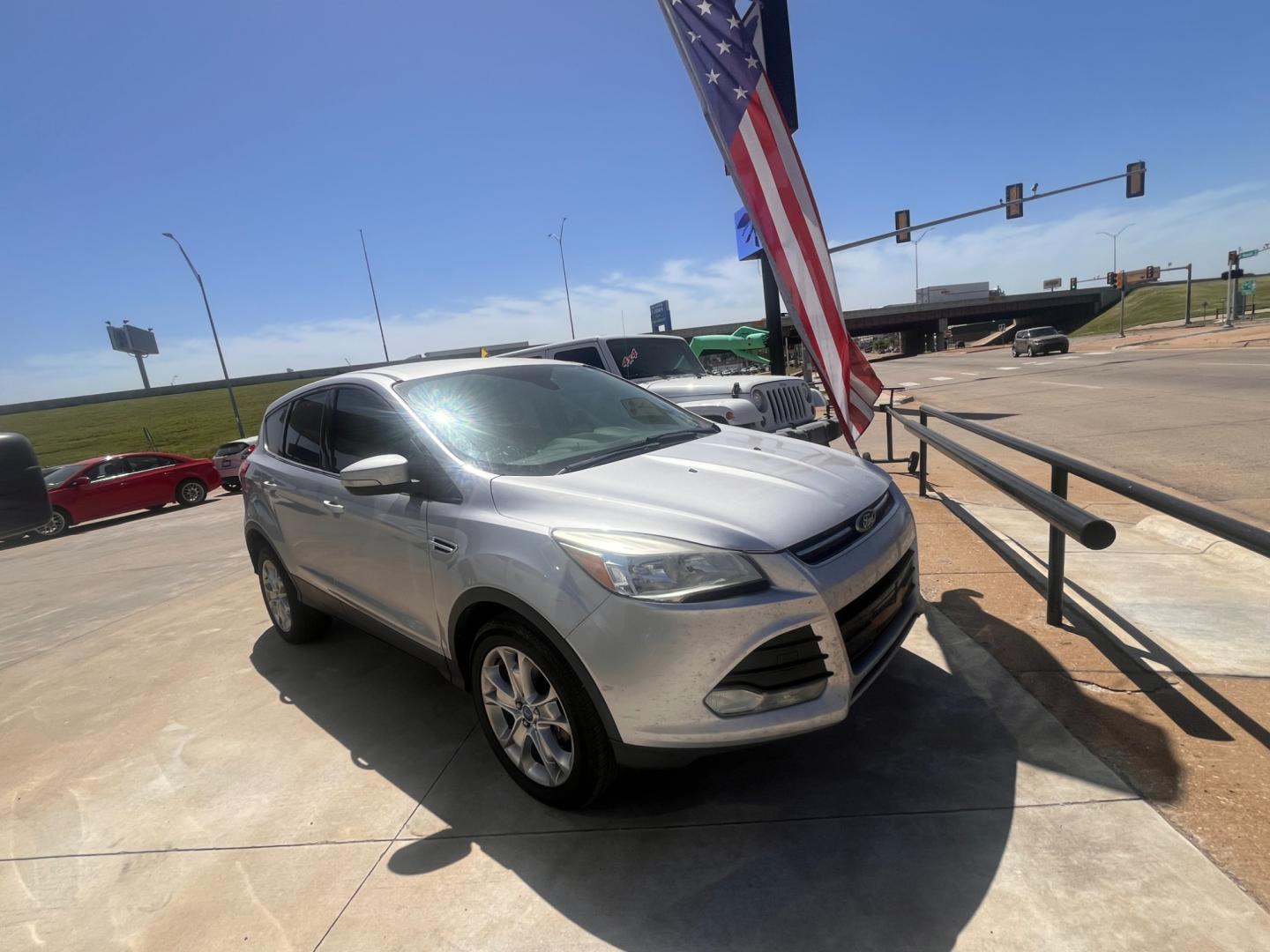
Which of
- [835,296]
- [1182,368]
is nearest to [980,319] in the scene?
[1182,368]

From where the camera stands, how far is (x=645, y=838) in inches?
96.5

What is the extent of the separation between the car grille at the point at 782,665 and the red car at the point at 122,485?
17.2 metres

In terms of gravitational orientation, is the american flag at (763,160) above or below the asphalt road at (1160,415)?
above

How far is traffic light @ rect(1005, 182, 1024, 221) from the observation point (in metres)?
21.9

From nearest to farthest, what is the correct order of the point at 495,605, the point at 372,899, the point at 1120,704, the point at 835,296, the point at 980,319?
the point at 372,899 → the point at 495,605 → the point at 1120,704 → the point at 835,296 → the point at 980,319

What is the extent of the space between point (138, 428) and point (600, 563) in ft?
193

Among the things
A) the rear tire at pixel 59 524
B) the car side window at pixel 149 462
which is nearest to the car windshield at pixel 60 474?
the rear tire at pixel 59 524

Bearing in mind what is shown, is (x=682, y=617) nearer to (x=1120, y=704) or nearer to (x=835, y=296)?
(x=1120, y=704)

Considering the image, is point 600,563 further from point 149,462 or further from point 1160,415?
point 149,462

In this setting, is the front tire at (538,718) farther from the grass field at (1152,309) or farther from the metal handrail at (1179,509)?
the grass field at (1152,309)

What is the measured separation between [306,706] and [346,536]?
1063mm

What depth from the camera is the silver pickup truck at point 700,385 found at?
729 cm

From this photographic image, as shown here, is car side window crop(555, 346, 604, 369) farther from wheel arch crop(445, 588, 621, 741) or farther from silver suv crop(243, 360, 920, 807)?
wheel arch crop(445, 588, 621, 741)

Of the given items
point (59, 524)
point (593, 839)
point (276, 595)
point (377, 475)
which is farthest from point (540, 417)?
point (59, 524)
